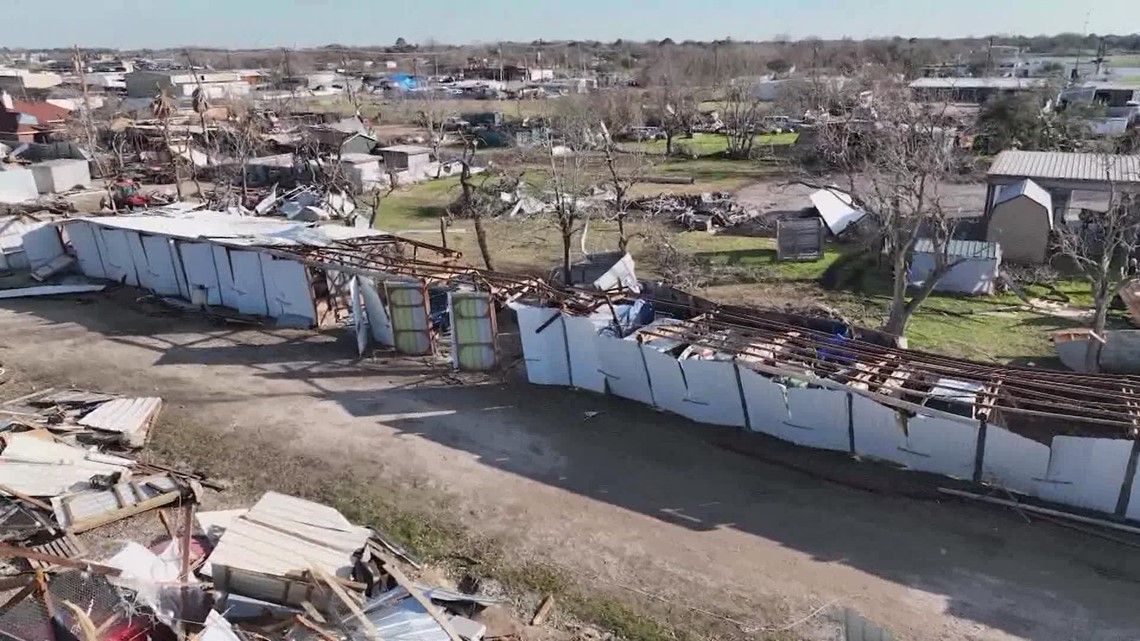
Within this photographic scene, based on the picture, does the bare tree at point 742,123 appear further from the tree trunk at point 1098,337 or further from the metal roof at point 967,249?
the tree trunk at point 1098,337

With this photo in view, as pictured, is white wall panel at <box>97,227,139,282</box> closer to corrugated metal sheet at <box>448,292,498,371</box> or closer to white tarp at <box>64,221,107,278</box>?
white tarp at <box>64,221,107,278</box>

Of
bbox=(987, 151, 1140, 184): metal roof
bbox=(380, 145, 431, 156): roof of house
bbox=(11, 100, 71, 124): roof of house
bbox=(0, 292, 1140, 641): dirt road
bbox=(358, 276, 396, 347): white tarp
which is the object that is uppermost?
bbox=(11, 100, 71, 124): roof of house

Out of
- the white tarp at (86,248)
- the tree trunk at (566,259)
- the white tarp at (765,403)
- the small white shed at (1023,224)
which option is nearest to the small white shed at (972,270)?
the small white shed at (1023,224)

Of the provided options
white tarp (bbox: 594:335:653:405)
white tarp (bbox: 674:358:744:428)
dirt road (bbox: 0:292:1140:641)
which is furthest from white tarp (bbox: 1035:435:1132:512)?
white tarp (bbox: 594:335:653:405)

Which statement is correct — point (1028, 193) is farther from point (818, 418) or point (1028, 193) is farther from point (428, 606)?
point (428, 606)

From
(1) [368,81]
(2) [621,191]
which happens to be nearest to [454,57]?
(1) [368,81]
